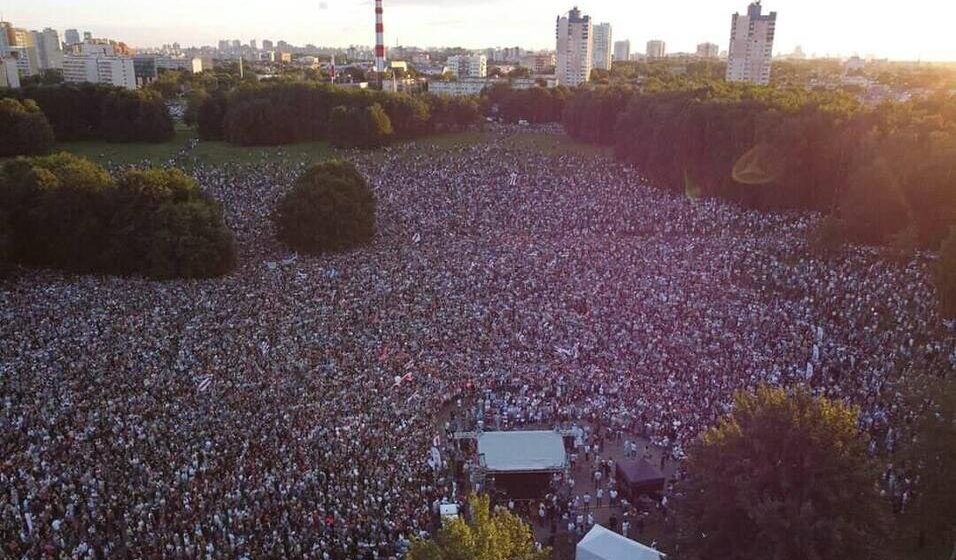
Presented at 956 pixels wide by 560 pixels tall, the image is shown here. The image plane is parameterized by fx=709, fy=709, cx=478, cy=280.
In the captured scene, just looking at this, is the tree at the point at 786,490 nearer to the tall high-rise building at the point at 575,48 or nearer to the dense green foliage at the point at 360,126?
the dense green foliage at the point at 360,126

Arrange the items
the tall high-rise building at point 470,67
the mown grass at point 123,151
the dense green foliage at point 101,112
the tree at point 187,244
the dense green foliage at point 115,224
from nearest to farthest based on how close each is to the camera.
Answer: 1. the tree at point 187,244
2. the dense green foliage at point 115,224
3. the mown grass at point 123,151
4. the dense green foliage at point 101,112
5. the tall high-rise building at point 470,67

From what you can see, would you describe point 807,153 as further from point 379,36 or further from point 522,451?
point 379,36

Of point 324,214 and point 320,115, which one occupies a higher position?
point 320,115

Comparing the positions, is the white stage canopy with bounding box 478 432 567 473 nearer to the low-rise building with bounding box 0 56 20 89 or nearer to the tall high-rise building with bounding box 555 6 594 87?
the low-rise building with bounding box 0 56 20 89

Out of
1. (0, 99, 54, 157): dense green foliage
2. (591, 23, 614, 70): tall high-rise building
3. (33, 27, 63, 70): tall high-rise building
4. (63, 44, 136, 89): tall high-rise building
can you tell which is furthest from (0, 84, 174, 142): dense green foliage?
(591, 23, 614, 70): tall high-rise building

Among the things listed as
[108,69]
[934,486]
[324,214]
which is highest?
[108,69]

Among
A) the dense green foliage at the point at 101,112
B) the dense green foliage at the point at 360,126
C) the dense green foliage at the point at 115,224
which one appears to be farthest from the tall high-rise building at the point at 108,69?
the dense green foliage at the point at 115,224

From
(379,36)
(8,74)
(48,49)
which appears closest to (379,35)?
(379,36)
